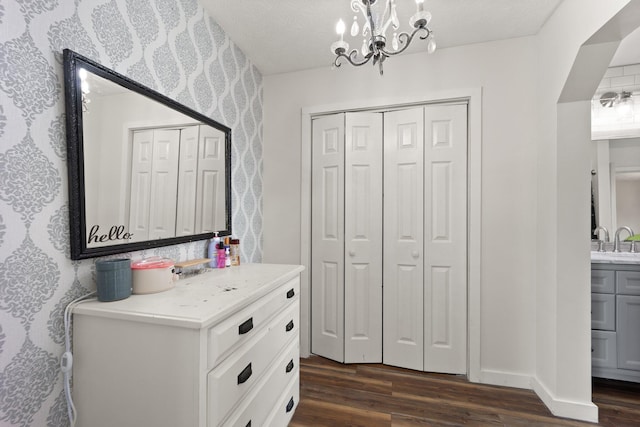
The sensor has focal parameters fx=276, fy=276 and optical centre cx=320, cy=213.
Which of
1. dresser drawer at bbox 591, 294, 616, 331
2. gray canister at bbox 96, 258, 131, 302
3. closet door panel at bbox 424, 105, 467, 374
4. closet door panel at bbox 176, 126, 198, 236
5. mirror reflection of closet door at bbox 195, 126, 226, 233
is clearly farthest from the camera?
closet door panel at bbox 424, 105, 467, 374

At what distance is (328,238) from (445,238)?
0.93m

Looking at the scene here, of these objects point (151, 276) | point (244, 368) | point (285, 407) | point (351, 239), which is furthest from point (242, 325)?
point (351, 239)

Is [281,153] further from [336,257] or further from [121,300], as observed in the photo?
[121,300]

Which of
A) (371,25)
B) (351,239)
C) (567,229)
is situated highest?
(371,25)

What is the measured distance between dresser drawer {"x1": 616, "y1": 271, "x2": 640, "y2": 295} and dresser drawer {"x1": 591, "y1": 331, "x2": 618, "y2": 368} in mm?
307

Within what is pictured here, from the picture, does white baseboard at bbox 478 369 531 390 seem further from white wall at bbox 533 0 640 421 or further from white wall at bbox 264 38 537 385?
white wall at bbox 533 0 640 421

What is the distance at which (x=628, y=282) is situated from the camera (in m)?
1.89

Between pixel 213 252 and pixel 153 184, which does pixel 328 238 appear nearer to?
pixel 213 252

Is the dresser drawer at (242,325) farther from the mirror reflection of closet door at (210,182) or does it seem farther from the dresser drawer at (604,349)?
the dresser drawer at (604,349)

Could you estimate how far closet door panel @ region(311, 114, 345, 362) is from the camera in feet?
7.64

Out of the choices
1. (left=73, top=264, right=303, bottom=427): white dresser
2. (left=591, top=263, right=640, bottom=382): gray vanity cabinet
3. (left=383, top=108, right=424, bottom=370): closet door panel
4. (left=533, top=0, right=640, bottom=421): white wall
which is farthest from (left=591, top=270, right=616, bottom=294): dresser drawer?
(left=73, top=264, right=303, bottom=427): white dresser

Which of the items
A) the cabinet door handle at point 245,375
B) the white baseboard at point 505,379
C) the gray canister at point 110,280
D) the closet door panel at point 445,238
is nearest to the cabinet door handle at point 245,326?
the cabinet door handle at point 245,375

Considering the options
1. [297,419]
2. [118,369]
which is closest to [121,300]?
[118,369]

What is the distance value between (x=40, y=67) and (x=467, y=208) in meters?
2.41
